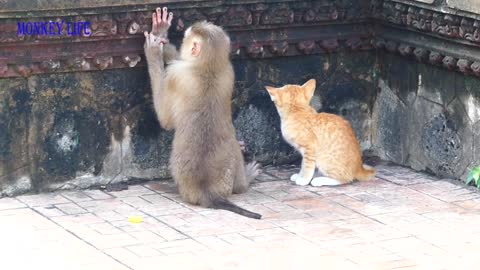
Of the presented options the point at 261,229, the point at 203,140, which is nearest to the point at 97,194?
the point at 203,140

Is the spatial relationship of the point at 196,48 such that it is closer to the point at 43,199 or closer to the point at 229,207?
the point at 229,207

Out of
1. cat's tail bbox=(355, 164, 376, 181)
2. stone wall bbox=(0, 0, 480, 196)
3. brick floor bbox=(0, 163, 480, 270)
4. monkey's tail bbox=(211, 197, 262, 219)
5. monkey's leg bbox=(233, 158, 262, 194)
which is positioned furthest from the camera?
cat's tail bbox=(355, 164, 376, 181)

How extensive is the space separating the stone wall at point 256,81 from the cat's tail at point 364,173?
15.6 inches

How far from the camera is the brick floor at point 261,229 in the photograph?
6.18m

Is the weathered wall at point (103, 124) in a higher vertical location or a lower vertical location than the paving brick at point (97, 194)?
higher

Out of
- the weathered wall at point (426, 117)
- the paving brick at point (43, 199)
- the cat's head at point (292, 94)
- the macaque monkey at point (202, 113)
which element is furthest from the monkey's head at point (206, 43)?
the weathered wall at point (426, 117)

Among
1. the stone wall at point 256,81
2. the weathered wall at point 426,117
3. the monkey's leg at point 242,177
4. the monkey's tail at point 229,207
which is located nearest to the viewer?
the monkey's tail at point 229,207

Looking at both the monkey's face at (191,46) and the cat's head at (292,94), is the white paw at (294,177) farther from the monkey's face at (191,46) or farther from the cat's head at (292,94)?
the monkey's face at (191,46)

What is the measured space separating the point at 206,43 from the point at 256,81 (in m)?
0.95

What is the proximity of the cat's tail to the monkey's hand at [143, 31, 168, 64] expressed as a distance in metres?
1.43

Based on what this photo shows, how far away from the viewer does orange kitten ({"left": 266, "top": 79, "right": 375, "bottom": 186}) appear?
7.64 meters

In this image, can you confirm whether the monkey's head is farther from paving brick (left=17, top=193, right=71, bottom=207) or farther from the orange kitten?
paving brick (left=17, top=193, right=71, bottom=207)

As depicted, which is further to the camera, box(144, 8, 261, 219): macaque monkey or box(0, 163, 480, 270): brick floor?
box(144, 8, 261, 219): macaque monkey

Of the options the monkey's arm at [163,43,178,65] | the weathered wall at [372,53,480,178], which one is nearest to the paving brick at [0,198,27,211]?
the monkey's arm at [163,43,178,65]
